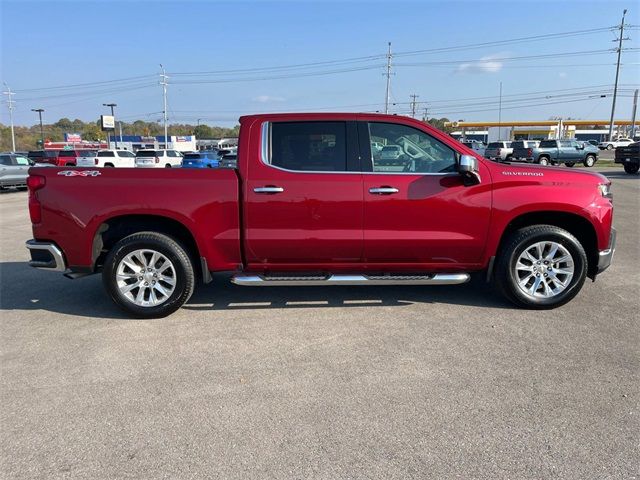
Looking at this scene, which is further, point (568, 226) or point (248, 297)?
point (248, 297)

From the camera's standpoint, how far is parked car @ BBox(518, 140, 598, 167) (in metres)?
33.3

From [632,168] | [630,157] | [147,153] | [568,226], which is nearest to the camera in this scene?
[568,226]

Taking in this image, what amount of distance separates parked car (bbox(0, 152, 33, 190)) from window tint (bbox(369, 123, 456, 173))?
68.6ft

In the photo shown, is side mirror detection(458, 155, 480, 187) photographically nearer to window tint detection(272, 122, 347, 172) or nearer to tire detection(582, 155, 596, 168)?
window tint detection(272, 122, 347, 172)

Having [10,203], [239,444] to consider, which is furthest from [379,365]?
[10,203]

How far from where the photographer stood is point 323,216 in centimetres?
471

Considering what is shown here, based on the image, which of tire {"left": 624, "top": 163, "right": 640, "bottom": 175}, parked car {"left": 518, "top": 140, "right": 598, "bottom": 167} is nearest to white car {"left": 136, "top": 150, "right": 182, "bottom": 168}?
parked car {"left": 518, "top": 140, "right": 598, "bottom": 167}

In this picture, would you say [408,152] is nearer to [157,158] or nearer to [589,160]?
[157,158]

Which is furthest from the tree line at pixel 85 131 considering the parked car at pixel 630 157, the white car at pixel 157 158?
the parked car at pixel 630 157

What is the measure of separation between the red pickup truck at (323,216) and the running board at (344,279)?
0.02m

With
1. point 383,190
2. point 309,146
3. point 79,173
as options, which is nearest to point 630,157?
point 383,190

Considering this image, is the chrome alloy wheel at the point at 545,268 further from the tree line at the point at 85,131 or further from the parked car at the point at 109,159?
the tree line at the point at 85,131

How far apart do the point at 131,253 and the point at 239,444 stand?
2590 millimetres

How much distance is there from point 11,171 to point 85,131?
117650mm
